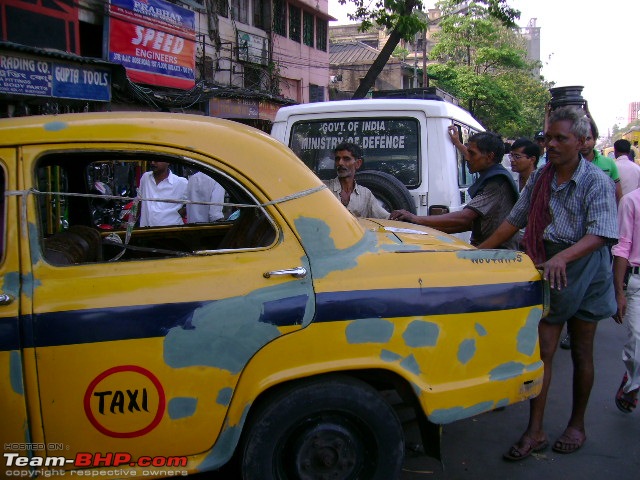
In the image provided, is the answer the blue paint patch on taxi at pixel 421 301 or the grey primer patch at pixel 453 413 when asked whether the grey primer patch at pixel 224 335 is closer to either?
the blue paint patch on taxi at pixel 421 301

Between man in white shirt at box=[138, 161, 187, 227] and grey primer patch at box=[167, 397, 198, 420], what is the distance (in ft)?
11.2

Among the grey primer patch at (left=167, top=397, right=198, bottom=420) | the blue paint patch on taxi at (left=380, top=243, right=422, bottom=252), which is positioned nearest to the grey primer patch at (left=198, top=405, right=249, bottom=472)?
the grey primer patch at (left=167, top=397, right=198, bottom=420)

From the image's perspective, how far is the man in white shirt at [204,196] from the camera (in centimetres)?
563

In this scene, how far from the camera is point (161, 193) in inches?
224

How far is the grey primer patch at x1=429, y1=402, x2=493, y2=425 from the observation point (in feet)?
8.17

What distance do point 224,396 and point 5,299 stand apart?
90cm

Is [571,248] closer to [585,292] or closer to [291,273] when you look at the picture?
[585,292]

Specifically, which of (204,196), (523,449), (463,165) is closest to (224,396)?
(523,449)

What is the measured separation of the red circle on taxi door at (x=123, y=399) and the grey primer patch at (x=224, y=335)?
4.1 inches

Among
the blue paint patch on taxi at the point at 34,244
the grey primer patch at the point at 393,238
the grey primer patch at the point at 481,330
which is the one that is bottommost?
the grey primer patch at the point at 481,330

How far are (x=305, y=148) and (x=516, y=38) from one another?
40.2 metres

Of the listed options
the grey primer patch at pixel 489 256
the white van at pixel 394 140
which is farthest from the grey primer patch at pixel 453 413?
the white van at pixel 394 140

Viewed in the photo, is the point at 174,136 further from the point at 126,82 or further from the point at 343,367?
the point at 126,82

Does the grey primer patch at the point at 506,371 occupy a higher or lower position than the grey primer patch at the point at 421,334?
lower
